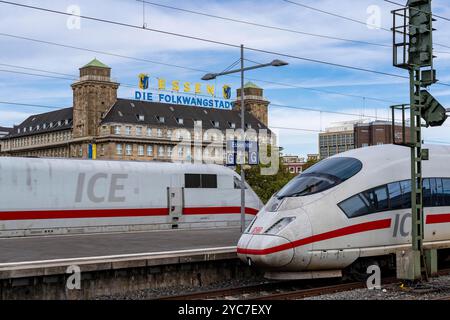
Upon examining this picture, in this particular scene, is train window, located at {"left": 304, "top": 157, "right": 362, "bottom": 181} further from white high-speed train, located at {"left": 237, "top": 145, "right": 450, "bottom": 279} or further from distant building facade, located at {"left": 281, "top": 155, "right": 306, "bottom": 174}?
distant building facade, located at {"left": 281, "top": 155, "right": 306, "bottom": 174}

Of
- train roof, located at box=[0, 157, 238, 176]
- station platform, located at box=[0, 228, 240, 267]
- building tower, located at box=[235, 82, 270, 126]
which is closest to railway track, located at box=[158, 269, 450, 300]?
station platform, located at box=[0, 228, 240, 267]

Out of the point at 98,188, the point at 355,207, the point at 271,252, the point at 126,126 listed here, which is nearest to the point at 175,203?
the point at 98,188

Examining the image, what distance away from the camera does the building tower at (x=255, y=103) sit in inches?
5802

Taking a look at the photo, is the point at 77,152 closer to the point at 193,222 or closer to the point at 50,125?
the point at 50,125

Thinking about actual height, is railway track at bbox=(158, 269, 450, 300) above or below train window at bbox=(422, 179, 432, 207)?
below

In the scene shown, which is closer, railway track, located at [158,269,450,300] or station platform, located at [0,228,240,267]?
railway track, located at [158,269,450,300]

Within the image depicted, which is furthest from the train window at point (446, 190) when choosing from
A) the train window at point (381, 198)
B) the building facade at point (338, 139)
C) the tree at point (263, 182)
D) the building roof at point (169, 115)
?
the building roof at point (169, 115)

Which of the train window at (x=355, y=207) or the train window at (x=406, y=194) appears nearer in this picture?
the train window at (x=355, y=207)

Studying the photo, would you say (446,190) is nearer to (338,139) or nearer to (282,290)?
(282,290)

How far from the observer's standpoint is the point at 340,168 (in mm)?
15758

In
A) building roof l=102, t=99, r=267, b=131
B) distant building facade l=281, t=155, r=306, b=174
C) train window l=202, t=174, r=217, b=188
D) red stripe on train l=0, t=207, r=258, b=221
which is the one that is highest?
building roof l=102, t=99, r=267, b=131

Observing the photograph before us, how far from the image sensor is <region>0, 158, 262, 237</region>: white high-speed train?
81.8 ft

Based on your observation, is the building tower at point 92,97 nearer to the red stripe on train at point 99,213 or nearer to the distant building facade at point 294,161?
the distant building facade at point 294,161

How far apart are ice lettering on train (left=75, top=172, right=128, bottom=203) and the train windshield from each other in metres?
13.4
